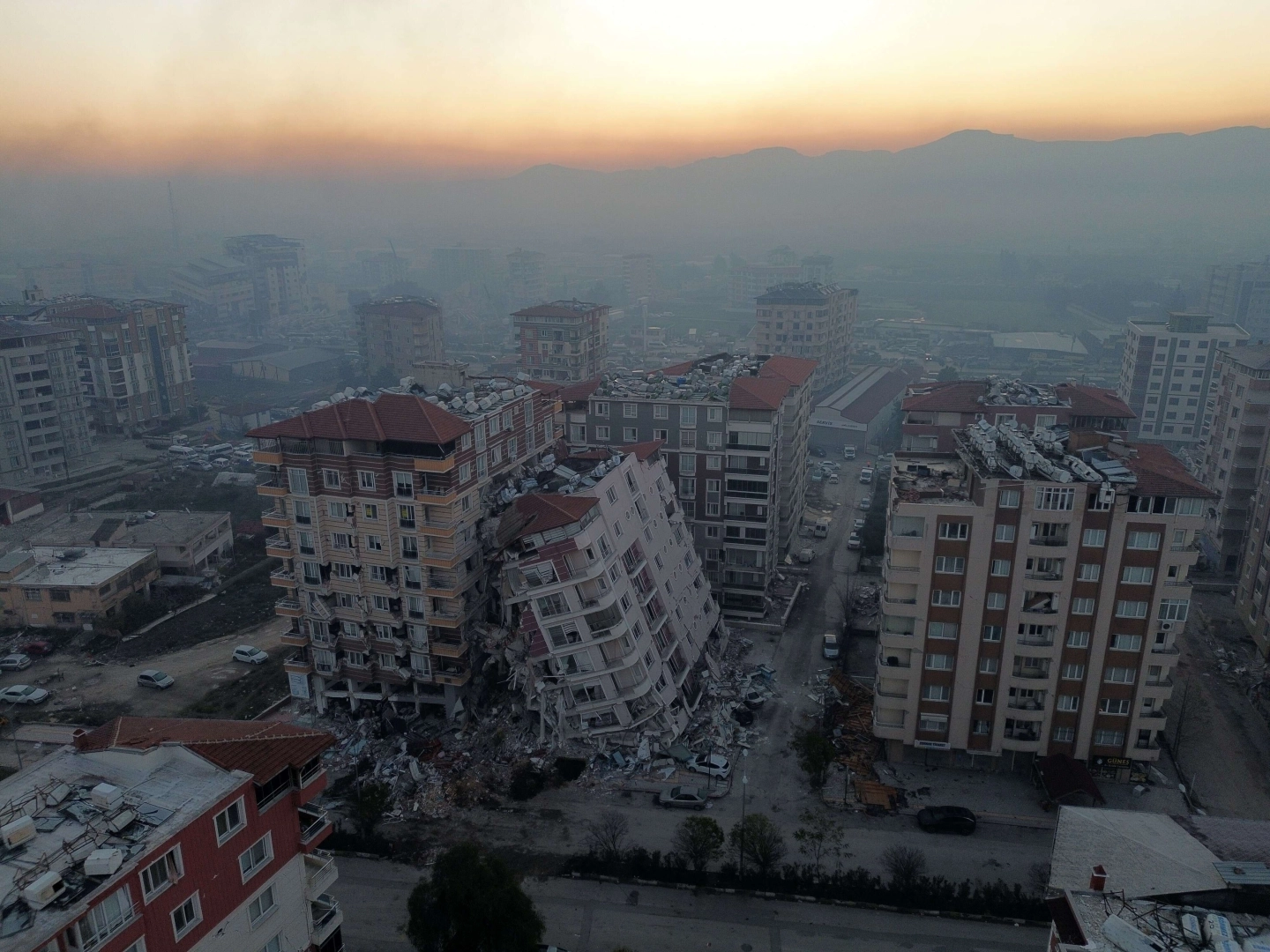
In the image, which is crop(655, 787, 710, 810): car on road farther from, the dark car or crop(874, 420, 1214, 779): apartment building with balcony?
the dark car

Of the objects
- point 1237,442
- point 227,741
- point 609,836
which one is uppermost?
point 227,741

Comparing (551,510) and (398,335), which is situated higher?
(551,510)

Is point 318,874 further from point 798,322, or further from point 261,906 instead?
point 798,322

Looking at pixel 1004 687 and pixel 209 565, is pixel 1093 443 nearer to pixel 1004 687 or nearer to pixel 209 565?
pixel 1004 687

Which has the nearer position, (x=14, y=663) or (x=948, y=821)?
(x=948, y=821)

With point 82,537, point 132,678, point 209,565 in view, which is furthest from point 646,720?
point 82,537

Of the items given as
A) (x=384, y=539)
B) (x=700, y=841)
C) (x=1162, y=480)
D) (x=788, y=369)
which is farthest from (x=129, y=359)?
(x=1162, y=480)

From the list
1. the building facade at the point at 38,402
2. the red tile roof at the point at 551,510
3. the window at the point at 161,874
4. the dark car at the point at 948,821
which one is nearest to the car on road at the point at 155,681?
the red tile roof at the point at 551,510

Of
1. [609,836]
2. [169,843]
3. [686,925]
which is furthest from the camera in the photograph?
[609,836]
